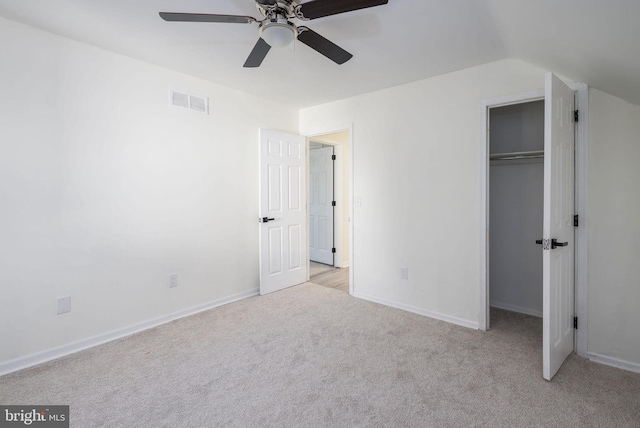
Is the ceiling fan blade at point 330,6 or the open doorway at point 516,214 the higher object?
the ceiling fan blade at point 330,6

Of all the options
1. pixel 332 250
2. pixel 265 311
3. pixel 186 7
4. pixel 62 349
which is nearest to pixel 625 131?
pixel 186 7

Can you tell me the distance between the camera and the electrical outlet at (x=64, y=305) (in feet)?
8.09

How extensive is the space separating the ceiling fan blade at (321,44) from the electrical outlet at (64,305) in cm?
264

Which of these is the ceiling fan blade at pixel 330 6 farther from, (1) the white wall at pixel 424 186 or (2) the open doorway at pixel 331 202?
(2) the open doorway at pixel 331 202

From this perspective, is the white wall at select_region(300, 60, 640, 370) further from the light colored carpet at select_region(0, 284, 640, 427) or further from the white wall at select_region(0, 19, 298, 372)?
the white wall at select_region(0, 19, 298, 372)

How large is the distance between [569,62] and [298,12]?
186 cm

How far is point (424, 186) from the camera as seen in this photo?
10.6 ft

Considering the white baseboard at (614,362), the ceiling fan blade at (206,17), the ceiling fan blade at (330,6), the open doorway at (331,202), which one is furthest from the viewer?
the open doorway at (331,202)

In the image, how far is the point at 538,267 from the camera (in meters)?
3.20

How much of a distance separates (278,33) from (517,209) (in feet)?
9.63

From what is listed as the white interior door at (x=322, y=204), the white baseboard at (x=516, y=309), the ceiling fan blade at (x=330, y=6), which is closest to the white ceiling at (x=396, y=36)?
the ceiling fan blade at (x=330, y=6)

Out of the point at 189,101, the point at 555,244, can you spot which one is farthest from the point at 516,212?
the point at 189,101

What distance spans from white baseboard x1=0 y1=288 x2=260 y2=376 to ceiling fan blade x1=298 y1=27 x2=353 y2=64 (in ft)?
9.11

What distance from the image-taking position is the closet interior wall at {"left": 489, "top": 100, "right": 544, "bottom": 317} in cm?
315
